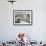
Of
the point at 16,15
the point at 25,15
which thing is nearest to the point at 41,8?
the point at 25,15

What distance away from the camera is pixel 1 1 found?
16.8 ft

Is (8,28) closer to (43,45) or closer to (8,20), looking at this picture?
(8,20)

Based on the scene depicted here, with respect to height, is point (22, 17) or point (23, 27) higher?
point (22, 17)

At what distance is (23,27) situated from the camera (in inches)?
202

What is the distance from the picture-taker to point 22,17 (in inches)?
202

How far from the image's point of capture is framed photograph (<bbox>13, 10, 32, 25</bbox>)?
16.8 feet

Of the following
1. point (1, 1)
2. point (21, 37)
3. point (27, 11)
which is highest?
point (1, 1)

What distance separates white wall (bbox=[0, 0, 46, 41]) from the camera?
16.7ft

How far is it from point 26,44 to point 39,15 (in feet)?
7.17

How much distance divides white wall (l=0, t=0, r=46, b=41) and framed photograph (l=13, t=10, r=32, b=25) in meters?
0.12

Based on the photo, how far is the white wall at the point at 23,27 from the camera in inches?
201

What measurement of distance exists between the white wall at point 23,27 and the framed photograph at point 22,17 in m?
0.12

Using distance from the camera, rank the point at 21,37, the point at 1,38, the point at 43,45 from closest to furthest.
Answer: the point at 21,37
the point at 43,45
the point at 1,38

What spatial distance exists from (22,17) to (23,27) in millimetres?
399
